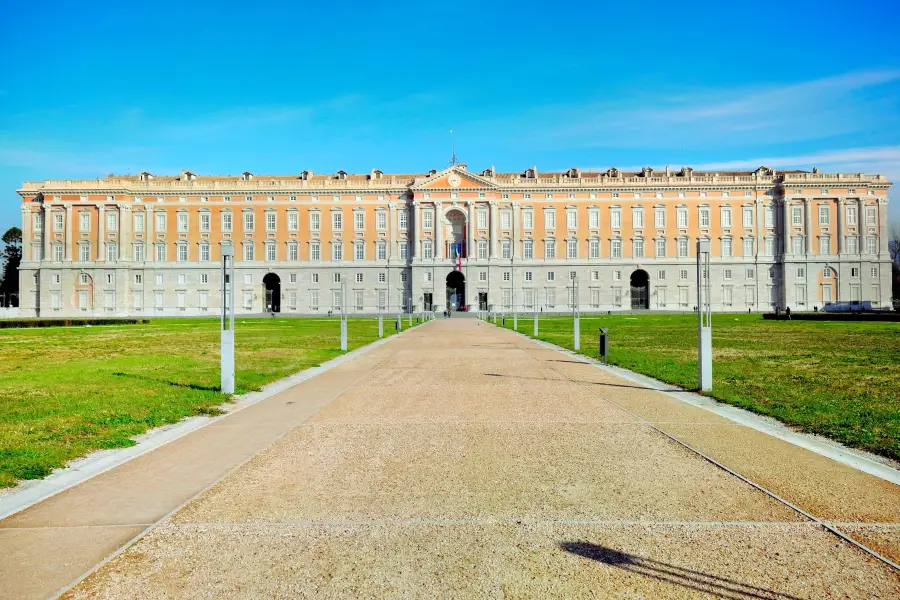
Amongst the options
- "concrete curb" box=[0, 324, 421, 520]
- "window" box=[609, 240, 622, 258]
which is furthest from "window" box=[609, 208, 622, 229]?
"concrete curb" box=[0, 324, 421, 520]

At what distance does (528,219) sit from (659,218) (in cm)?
1853

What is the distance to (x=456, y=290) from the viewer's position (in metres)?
94.5

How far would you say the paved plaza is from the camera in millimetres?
4160

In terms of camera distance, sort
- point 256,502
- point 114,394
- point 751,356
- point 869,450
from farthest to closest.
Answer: point 751,356, point 114,394, point 869,450, point 256,502

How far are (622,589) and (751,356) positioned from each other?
734 inches

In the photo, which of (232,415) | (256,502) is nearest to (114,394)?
(232,415)

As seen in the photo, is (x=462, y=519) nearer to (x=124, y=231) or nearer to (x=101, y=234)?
(x=124, y=231)

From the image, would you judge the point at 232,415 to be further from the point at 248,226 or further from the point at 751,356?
the point at 248,226

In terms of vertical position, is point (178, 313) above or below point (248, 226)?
below

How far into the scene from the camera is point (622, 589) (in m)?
4.03

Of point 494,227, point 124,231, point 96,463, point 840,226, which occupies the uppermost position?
point 494,227

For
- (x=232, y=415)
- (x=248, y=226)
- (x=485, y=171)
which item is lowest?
(x=232, y=415)

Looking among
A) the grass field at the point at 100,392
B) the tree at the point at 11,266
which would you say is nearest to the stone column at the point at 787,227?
the grass field at the point at 100,392

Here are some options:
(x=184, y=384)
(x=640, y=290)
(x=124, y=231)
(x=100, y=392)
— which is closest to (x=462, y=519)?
(x=100, y=392)
